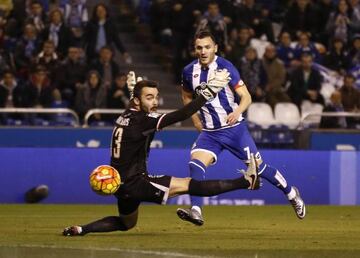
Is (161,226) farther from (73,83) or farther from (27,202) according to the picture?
(73,83)

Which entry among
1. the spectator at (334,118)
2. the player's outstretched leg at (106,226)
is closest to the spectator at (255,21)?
the spectator at (334,118)

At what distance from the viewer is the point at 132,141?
12.5m

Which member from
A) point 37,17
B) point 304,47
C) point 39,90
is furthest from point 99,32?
point 304,47

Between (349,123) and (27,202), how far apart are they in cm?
650

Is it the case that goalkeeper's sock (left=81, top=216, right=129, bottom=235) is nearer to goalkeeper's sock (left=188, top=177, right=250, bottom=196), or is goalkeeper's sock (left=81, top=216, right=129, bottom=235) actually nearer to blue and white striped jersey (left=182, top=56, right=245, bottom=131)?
goalkeeper's sock (left=188, top=177, right=250, bottom=196)

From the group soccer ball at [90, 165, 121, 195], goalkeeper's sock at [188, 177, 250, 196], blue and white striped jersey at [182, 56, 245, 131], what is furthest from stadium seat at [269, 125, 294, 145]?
soccer ball at [90, 165, 121, 195]

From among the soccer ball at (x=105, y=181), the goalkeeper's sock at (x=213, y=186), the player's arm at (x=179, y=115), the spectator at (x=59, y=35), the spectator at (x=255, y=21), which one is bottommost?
the spectator at (x=255, y=21)

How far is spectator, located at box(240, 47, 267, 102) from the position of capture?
909 inches

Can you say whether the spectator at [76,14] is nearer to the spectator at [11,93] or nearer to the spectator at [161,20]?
the spectator at [161,20]

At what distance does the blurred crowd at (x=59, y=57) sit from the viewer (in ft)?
71.8

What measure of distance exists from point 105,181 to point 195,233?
2.03m

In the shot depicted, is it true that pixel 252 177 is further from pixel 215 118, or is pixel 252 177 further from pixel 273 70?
pixel 273 70

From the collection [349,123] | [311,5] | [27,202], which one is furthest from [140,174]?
[311,5]

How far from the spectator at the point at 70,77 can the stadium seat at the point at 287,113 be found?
12.1 ft
